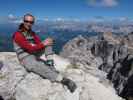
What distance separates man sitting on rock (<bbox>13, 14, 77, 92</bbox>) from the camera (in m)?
16.0

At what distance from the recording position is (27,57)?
16.5 m

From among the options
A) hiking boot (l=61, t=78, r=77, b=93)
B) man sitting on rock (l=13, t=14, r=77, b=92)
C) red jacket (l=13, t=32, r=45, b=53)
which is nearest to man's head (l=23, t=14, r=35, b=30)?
man sitting on rock (l=13, t=14, r=77, b=92)

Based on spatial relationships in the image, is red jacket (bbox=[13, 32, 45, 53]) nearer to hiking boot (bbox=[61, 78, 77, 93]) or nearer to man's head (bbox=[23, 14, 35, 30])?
man's head (bbox=[23, 14, 35, 30])

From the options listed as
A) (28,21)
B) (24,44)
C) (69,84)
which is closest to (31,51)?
(24,44)

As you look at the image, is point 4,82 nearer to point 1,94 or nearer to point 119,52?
point 1,94

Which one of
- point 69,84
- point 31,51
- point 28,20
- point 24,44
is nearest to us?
point 28,20

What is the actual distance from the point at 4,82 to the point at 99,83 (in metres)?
6.62

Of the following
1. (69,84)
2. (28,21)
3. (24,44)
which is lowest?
(69,84)

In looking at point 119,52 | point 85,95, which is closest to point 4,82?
point 85,95

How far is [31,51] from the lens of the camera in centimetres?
1642

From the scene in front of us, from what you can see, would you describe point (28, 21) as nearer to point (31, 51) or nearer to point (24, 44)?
point (24, 44)

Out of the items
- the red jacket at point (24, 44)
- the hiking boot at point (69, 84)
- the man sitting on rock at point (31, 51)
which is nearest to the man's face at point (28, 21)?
the man sitting on rock at point (31, 51)

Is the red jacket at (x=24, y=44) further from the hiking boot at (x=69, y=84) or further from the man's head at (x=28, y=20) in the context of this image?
the hiking boot at (x=69, y=84)

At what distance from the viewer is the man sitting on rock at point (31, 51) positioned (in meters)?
16.0
